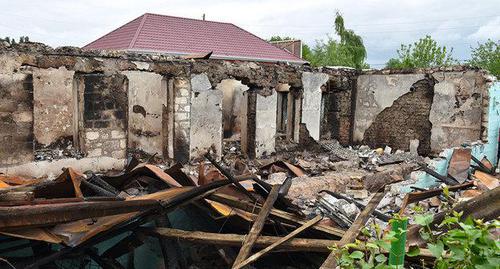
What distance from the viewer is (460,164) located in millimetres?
7684

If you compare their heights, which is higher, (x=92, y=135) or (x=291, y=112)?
(x=291, y=112)


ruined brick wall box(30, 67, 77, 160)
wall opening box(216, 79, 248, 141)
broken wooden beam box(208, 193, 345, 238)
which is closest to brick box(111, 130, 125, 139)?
ruined brick wall box(30, 67, 77, 160)

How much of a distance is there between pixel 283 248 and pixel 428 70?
29.4ft

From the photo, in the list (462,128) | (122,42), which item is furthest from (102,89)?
(122,42)

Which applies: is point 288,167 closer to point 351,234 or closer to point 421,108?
point 421,108

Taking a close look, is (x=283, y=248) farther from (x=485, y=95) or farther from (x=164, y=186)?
(x=485, y=95)

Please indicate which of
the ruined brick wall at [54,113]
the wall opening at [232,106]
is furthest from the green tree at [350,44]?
the ruined brick wall at [54,113]

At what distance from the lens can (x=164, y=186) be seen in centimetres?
377

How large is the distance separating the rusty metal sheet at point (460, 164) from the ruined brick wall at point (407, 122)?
2.95 m

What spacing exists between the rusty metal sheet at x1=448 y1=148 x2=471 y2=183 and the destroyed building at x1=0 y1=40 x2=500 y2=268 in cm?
15

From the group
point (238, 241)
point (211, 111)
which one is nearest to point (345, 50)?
point (211, 111)

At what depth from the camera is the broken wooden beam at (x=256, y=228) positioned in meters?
2.81

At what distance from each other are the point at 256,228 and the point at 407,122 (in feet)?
29.5

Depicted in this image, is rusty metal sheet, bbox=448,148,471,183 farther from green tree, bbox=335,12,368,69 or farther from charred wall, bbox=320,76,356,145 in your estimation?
green tree, bbox=335,12,368,69
